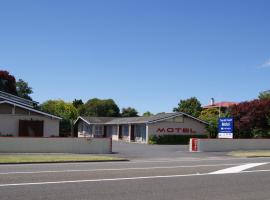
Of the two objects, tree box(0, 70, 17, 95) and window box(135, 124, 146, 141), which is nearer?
window box(135, 124, 146, 141)

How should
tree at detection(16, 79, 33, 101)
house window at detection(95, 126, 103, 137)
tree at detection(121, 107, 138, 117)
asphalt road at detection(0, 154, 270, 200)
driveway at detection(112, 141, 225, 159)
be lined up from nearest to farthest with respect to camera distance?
1. asphalt road at detection(0, 154, 270, 200)
2. driveway at detection(112, 141, 225, 159)
3. house window at detection(95, 126, 103, 137)
4. tree at detection(16, 79, 33, 101)
5. tree at detection(121, 107, 138, 117)

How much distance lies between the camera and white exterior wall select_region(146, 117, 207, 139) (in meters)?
53.2

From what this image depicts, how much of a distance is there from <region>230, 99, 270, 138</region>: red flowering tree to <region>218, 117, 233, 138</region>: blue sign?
1128 cm

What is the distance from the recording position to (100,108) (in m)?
100

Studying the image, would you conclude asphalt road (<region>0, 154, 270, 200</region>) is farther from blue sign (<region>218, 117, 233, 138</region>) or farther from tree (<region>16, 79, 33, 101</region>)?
tree (<region>16, 79, 33, 101</region>)

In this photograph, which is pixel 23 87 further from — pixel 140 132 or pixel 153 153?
pixel 153 153

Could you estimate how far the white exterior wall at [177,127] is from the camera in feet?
175

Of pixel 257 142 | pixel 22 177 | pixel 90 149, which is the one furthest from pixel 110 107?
pixel 22 177

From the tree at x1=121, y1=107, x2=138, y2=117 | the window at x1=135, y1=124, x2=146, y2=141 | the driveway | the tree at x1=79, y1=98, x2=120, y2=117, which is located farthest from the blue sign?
the tree at x1=121, y1=107, x2=138, y2=117

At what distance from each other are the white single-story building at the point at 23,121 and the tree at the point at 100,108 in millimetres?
60395

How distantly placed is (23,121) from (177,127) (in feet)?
69.2

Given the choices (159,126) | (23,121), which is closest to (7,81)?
(159,126)

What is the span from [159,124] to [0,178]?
3964cm

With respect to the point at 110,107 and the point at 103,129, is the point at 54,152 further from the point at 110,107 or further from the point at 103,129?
the point at 110,107
